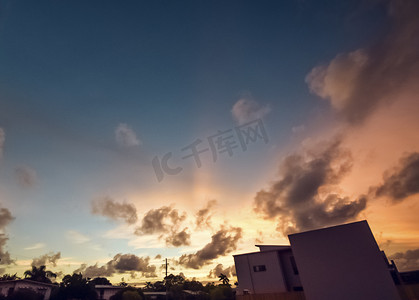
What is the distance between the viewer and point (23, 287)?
117ft

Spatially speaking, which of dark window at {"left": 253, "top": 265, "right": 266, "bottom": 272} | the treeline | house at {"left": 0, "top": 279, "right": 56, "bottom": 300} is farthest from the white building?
house at {"left": 0, "top": 279, "right": 56, "bottom": 300}

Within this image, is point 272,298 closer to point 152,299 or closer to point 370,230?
point 370,230

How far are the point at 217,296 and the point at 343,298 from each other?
26.6 m

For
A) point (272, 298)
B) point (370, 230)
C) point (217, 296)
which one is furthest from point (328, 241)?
point (217, 296)

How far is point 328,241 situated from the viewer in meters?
19.5

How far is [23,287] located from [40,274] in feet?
38.1

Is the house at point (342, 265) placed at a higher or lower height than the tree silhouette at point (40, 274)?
lower

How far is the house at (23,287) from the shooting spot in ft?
113

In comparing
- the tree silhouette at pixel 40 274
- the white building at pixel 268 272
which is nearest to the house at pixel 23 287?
the tree silhouette at pixel 40 274

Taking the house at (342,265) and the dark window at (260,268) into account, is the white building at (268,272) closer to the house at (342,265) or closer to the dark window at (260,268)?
the dark window at (260,268)

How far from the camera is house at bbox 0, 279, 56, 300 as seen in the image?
34.3 meters

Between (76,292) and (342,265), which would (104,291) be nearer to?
(76,292)

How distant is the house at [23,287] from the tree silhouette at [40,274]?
7533mm

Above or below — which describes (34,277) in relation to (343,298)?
above
